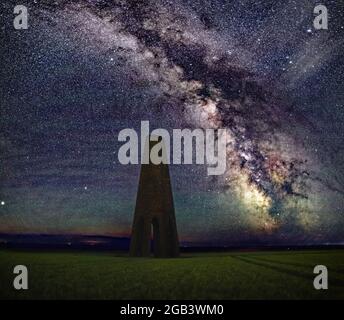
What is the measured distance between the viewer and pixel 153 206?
2364 cm

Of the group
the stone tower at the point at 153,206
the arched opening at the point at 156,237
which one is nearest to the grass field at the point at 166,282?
the stone tower at the point at 153,206

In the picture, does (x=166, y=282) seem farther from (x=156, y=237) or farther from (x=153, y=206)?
(x=156, y=237)

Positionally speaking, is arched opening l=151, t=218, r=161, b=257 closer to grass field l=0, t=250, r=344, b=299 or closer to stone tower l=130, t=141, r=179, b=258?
stone tower l=130, t=141, r=179, b=258

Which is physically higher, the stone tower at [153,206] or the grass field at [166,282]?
the stone tower at [153,206]

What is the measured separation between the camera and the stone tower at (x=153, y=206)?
23.6m

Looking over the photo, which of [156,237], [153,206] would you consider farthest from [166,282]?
[156,237]

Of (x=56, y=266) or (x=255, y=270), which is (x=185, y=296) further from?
(x=56, y=266)

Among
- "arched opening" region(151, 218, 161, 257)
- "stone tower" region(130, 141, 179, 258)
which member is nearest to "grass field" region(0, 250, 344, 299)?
"stone tower" region(130, 141, 179, 258)

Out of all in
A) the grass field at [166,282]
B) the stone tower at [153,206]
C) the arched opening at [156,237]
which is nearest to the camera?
the grass field at [166,282]

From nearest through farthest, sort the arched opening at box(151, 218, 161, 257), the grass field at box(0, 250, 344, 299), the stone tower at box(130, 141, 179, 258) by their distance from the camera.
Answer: the grass field at box(0, 250, 344, 299) → the stone tower at box(130, 141, 179, 258) → the arched opening at box(151, 218, 161, 257)

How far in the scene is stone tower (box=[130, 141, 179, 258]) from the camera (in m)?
23.6

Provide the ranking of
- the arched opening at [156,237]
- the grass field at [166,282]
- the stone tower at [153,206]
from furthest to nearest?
the arched opening at [156,237], the stone tower at [153,206], the grass field at [166,282]

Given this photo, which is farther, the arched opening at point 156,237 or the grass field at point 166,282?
the arched opening at point 156,237

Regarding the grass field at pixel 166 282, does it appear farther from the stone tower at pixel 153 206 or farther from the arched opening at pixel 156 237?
the arched opening at pixel 156 237
